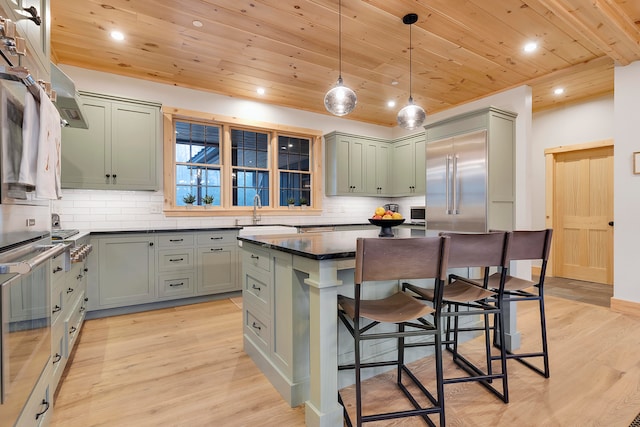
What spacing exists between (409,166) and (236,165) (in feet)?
9.83

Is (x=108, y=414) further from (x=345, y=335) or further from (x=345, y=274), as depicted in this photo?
(x=345, y=274)

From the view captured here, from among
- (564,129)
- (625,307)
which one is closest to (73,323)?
(625,307)

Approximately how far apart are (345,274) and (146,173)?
3.08 metres

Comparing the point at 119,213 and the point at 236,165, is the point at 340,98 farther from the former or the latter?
the point at 119,213

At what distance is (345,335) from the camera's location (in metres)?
2.03

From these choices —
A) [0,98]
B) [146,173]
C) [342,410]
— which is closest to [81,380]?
[342,410]

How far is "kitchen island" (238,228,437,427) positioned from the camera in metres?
1.60

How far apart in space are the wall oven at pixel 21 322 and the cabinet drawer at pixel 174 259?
2.38 meters

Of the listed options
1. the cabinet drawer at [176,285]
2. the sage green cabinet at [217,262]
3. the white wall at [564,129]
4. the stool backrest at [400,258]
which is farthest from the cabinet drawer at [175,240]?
the white wall at [564,129]

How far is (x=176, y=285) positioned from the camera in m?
3.77

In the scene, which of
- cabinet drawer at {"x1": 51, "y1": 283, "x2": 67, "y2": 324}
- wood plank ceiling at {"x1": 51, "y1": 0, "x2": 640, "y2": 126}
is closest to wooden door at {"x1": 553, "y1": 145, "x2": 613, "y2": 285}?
wood plank ceiling at {"x1": 51, "y1": 0, "x2": 640, "y2": 126}

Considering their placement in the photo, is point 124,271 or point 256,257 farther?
point 124,271

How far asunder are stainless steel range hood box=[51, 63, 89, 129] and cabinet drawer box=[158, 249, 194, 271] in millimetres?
1600

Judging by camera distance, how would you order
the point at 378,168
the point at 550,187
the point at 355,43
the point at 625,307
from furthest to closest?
the point at 378,168
the point at 550,187
the point at 625,307
the point at 355,43
